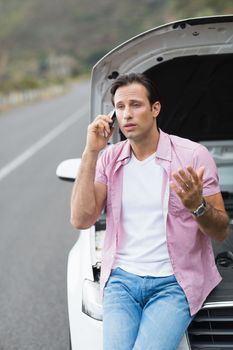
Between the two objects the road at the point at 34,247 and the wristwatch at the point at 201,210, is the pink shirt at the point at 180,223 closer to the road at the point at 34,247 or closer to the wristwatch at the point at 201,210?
the wristwatch at the point at 201,210

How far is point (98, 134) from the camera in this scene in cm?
321

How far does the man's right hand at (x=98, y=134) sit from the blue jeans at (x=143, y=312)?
0.60m

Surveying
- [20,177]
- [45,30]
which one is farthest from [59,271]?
[45,30]

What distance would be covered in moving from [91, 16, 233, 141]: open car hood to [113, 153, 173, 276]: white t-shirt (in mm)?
876

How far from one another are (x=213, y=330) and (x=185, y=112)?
223 centimetres

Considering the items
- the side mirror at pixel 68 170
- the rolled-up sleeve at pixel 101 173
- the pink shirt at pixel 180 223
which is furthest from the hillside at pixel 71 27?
the pink shirt at pixel 180 223

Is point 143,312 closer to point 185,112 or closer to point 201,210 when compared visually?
point 201,210

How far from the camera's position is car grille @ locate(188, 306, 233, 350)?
292 cm

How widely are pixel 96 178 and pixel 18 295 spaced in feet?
8.05

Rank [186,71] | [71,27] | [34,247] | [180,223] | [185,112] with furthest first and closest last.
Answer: [71,27] → [34,247] → [185,112] → [186,71] → [180,223]

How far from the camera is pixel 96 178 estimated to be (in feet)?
10.8

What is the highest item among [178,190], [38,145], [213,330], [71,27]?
[71,27]

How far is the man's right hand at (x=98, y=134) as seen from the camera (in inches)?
125

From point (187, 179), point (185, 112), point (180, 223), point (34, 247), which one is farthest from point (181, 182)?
point (34, 247)
